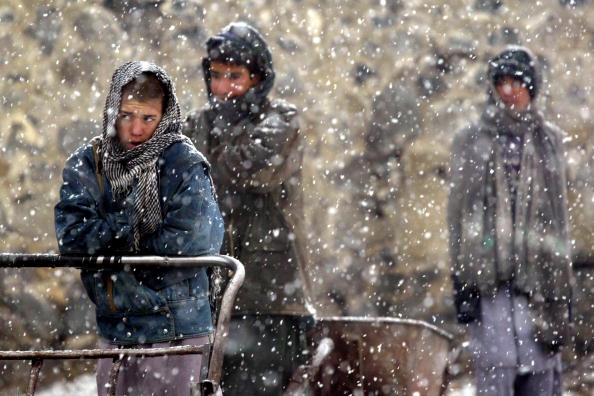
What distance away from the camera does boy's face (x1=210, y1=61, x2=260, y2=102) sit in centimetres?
495

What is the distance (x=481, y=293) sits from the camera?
552 centimetres

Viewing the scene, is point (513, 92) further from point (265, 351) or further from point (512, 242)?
point (265, 351)

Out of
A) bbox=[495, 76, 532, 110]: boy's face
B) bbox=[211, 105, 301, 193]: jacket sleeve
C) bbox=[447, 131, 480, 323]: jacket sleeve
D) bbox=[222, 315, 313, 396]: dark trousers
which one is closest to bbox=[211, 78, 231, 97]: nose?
bbox=[211, 105, 301, 193]: jacket sleeve

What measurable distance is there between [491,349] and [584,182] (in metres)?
2.20

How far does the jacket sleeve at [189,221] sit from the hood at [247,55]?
1791 mm

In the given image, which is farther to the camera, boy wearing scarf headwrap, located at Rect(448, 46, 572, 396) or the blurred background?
the blurred background

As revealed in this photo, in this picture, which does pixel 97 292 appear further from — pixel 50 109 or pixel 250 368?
pixel 50 109

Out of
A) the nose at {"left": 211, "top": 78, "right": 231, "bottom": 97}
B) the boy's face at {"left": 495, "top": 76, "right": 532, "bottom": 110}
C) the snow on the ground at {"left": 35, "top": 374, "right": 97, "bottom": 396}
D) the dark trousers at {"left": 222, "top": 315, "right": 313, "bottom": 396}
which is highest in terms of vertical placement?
the boy's face at {"left": 495, "top": 76, "right": 532, "bottom": 110}

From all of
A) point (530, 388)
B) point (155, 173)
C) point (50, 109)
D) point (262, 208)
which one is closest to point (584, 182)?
point (530, 388)

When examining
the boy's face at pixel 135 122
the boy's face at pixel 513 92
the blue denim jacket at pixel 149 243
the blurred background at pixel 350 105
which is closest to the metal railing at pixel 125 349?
the blue denim jacket at pixel 149 243

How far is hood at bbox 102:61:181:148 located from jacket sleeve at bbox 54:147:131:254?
0.40ft

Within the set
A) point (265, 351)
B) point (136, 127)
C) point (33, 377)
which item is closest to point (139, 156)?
point (136, 127)

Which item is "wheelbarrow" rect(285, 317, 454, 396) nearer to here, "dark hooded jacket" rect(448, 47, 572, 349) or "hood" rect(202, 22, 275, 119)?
"dark hooded jacket" rect(448, 47, 572, 349)

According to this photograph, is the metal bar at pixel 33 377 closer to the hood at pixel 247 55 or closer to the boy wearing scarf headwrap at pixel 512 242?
the hood at pixel 247 55
